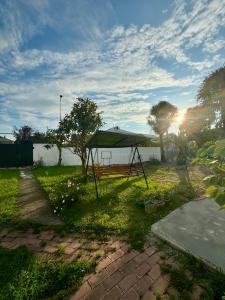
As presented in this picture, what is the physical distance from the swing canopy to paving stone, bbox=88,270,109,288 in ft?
13.6

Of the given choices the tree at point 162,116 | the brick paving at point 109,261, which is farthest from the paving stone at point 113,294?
the tree at point 162,116

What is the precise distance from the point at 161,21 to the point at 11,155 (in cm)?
1559

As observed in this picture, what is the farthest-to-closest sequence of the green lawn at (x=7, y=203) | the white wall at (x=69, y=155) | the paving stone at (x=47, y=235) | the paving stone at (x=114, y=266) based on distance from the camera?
the white wall at (x=69, y=155)
the green lawn at (x=7, y=203)
the paving stone at (x=47, y=235)
the paving stone at (x=114, y=266)

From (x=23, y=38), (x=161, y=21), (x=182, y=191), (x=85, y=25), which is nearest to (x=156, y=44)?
(x=161, y=21)

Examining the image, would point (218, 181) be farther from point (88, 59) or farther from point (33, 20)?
point (88, 59)

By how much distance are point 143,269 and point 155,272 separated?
17 cm

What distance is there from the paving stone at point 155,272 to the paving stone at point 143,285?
66mm

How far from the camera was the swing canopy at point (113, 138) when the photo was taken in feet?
21.5

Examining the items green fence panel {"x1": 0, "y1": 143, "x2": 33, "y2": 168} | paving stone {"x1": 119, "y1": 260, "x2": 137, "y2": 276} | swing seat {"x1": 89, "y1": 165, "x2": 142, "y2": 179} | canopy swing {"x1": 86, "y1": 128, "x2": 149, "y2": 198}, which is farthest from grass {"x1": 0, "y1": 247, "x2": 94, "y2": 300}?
green fence panel {"x1": 0, "y1": 143, "x2": 33, "y2": 168}

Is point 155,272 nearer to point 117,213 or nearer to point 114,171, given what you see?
point 117,213

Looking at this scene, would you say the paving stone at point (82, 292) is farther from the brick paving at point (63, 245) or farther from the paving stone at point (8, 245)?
the paving stone at point (8, 245)

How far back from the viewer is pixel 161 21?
5406mm

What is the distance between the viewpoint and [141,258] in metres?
3.03

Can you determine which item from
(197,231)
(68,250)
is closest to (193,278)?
(197,231)
